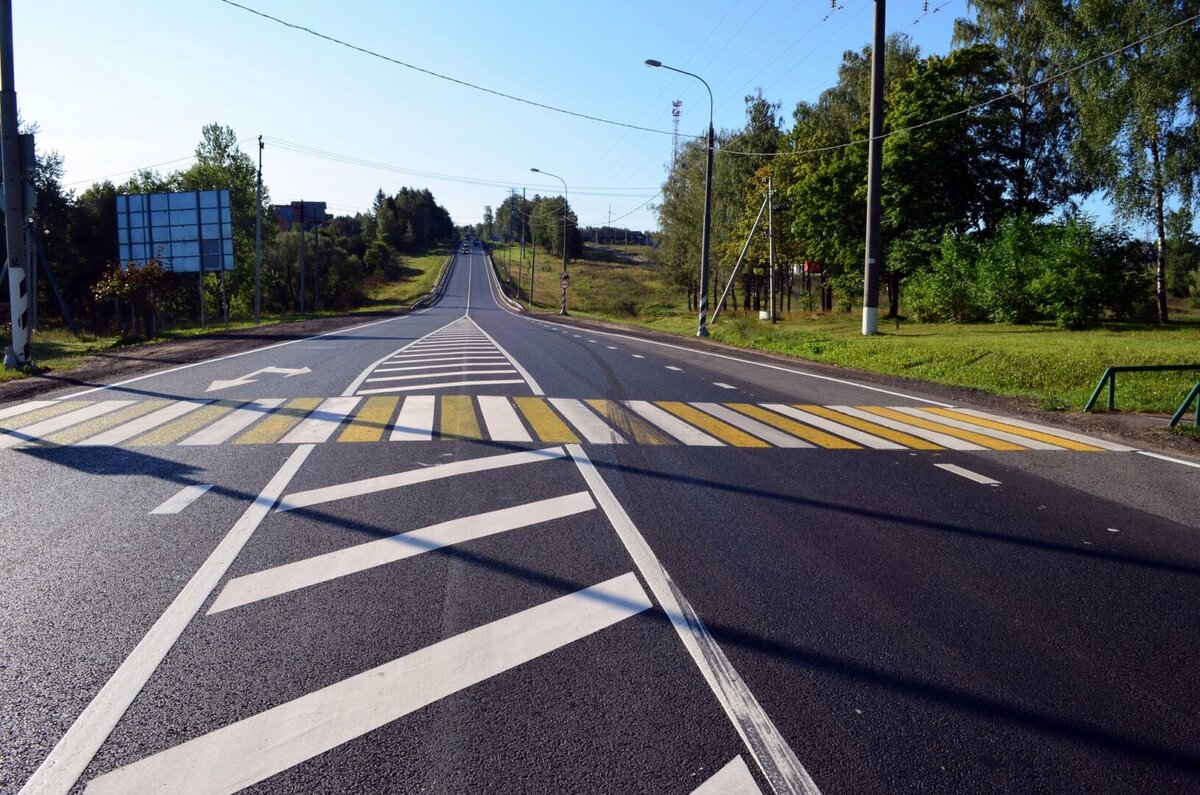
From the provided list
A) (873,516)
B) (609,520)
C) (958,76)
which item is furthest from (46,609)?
(958,76)

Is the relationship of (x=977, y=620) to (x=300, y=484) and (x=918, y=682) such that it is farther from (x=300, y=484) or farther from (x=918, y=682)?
(x=300, y=484)

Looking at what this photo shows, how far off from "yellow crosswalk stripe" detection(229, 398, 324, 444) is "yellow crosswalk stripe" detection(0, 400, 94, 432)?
2706mm

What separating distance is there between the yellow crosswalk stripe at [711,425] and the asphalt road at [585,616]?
1.17 ft

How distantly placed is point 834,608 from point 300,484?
4.69 metres

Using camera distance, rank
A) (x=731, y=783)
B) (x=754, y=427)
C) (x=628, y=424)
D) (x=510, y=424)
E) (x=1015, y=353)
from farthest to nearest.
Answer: (x=1015, y=353) < (x=754, y=427) < (x=628, y=424) < (x=510, y=424) < (x=731, y=783)

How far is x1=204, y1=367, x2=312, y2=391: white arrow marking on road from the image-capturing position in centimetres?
1459

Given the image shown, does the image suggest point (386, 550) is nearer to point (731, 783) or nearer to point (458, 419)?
point (731, 783)

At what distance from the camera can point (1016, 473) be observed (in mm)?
8797

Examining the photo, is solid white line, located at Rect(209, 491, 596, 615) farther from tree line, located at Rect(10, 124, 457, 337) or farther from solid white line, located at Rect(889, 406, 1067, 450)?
tree line, located at Rect(10, 124, 457, 337)

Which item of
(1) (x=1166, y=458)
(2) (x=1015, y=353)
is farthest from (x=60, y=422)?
(2) (x=1015, y=353)

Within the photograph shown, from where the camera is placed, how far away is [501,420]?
11.1 m

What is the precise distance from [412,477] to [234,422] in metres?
4.06

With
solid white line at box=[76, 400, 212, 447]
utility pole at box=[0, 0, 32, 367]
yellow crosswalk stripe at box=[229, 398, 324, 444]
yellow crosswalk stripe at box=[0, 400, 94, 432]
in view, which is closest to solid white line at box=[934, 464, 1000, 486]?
yellow crosswalk stripe at box=[229, 398, 324, 444]

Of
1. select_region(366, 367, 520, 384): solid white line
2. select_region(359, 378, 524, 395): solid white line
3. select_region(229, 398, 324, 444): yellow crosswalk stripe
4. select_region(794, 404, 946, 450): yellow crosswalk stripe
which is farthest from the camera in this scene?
select_region(366, 367, 520, 384): solid white line
